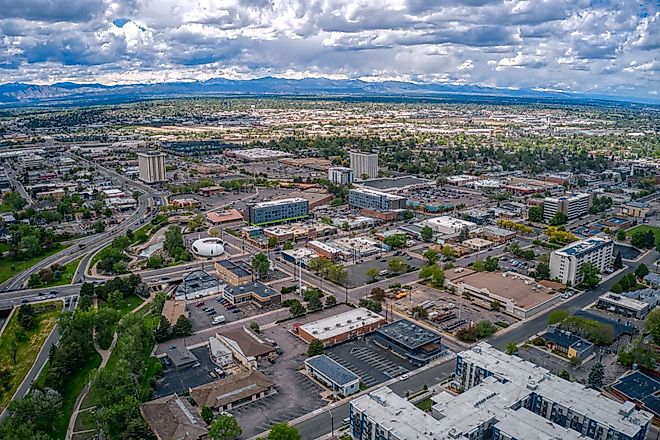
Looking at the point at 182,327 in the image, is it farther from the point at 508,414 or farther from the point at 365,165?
the point at 365,165

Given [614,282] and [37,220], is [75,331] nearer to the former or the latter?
[37,220]

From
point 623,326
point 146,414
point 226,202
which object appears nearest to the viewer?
point 146,414

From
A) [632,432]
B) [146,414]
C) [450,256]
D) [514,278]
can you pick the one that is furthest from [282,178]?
[632,432]

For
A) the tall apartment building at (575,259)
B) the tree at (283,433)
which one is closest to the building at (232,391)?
the tree at (283,433)

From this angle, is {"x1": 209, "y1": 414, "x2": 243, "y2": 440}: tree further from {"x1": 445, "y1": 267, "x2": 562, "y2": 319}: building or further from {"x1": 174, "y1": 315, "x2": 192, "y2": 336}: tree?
{"x1": 445, "y1": 267, "x2": 562, "y2": 319}: building

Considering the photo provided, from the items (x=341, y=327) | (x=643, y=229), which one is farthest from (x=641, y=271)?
(x=341, y=327)

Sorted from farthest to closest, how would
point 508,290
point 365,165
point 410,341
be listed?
point 365,165 → point 508,290 → point 410,341
